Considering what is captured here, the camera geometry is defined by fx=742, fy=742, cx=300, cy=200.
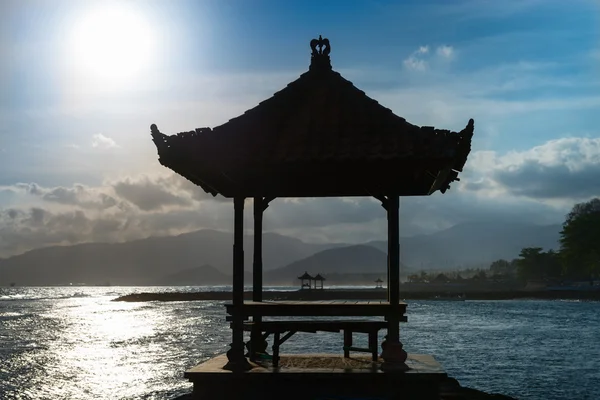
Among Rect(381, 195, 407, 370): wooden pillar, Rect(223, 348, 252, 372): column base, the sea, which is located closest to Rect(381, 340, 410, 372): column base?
Rect(381, 195, 407, 370): wooden pillar

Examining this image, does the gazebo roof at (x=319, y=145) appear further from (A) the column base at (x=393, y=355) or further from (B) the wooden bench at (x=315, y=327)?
(A) the column base at (x=393, y=355)

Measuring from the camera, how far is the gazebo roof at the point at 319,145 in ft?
42.4

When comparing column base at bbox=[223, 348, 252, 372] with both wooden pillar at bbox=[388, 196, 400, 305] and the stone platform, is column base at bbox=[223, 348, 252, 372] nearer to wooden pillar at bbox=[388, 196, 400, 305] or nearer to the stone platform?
the stone platform

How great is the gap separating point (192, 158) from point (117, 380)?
26441 mm

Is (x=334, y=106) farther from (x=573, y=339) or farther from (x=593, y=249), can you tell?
(x=593, y=249)

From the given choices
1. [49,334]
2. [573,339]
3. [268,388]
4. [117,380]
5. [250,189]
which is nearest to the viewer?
[268,388]

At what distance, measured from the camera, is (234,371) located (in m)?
13.1

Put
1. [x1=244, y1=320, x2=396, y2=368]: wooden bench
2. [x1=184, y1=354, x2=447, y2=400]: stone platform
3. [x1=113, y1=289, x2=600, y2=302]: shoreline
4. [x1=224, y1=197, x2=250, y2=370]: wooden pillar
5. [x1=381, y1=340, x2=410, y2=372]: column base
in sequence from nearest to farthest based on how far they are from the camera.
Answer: [x1=184, y1=354, x2=447, y2=400]: stone platform
[x1=381, y1=340, x2=410, y2=372]: column base
[x1=224, y1=197, x2=250, y2=370]: wooden pillar
[x1=244, y1=320, x2=396, y2=368]: wooden bench
[x1=113, y1=289, x2=600, y2=302]: shoreline

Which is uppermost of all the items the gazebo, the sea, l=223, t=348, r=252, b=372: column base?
the gazebo

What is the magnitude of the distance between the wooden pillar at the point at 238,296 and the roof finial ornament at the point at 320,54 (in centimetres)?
303

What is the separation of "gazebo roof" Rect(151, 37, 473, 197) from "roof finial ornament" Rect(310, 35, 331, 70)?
2cm

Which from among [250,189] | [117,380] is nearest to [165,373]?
[117,380]

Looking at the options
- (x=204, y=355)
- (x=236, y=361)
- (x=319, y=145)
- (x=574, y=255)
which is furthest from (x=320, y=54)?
(x=574, y=255)

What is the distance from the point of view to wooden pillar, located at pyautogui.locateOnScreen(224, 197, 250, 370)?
1355 centimetres
